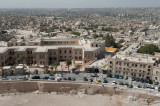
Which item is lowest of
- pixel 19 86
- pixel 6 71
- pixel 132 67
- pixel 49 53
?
pixel 19 86

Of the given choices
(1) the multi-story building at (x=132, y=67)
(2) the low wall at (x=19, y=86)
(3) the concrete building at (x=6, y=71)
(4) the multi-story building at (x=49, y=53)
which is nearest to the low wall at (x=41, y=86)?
(2) the low wall at (x=19, y=86)

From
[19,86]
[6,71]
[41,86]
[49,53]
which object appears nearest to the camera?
[41,86]

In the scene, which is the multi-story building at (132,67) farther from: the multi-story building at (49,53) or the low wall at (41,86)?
the multi-story building at (49,53)

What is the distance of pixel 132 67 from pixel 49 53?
25.4m

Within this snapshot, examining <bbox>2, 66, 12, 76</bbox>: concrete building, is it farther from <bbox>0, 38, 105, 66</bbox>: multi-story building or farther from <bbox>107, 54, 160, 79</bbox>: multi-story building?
<bbox>107, 54, 160, 79</bbox>: multi-story building

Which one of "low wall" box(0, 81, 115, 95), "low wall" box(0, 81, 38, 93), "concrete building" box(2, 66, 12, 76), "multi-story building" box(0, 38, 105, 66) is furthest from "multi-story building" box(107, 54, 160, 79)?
"concrete building" box(2, 66, 12, 76)

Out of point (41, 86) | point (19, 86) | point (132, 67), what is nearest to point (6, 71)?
point (19, 86)

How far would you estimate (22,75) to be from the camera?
48.0 meters

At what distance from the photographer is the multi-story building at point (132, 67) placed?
44500mm

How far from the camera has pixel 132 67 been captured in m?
45.7

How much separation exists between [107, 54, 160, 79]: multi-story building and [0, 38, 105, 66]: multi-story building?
10478mm

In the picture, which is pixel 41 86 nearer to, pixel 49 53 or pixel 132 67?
pixel 49 53

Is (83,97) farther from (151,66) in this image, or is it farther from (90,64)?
(151,66)

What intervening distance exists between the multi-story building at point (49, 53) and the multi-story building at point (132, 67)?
34.4 ft
